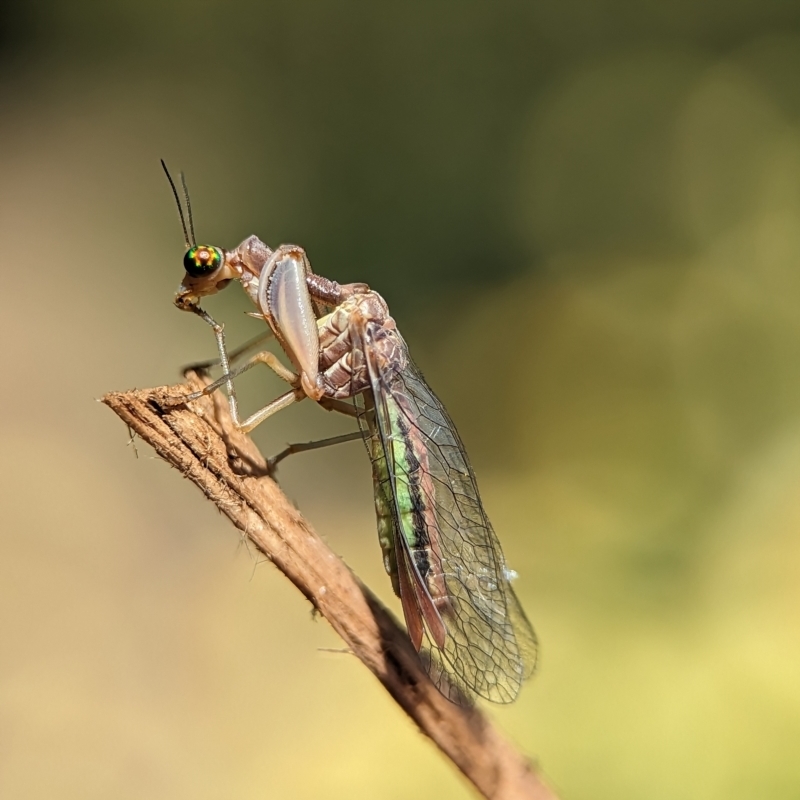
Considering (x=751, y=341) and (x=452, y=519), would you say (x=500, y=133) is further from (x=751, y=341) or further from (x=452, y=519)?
(x=452, y=519)

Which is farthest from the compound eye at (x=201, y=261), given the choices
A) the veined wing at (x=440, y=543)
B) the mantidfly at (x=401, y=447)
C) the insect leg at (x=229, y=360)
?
the veined wing at (x=440, y=543)

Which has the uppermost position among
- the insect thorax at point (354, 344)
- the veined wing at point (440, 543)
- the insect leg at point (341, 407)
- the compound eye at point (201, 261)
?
the compound eye at point (201, 261)

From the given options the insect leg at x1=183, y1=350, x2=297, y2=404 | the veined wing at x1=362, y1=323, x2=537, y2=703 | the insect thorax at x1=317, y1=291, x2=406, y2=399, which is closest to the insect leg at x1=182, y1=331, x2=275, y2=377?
the insect leg at x1=183, y1=350, x2=297, y2=404

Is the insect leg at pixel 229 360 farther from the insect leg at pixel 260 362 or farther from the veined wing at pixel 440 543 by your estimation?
the veined wing at pixel 440 543

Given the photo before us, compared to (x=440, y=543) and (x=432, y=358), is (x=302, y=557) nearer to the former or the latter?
(x=440, y=543)

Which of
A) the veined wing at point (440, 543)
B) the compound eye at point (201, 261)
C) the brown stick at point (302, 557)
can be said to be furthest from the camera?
the compound eye at point (201, 261)

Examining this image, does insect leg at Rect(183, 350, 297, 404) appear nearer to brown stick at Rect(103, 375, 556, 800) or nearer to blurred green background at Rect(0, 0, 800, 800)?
brown stick at Rect(103, 375, 556, 800)

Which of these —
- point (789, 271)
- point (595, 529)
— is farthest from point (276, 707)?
point (789, 271)
